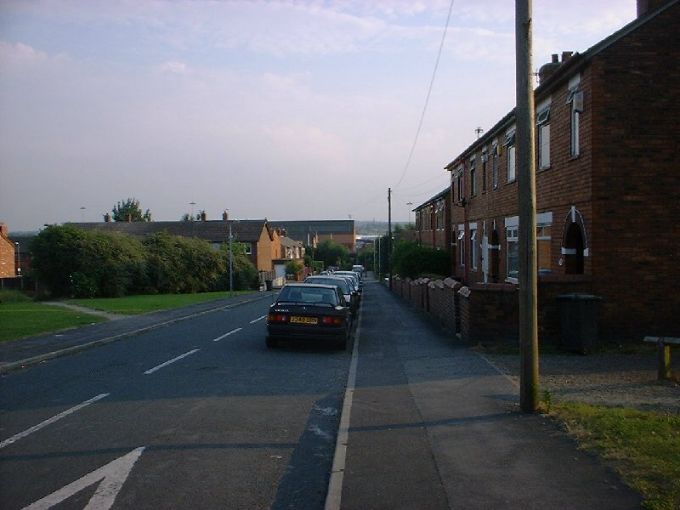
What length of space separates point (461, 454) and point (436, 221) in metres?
39.1

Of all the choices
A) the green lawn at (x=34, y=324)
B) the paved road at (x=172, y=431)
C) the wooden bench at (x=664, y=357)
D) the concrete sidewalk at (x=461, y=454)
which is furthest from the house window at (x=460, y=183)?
the concrete sidewalk at (x=461, y=454)

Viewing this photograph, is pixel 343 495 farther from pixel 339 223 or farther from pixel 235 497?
pixel 339 223

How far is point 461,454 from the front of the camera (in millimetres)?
6547

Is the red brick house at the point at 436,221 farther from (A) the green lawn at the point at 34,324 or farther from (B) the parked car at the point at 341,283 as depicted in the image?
(A) the green lawn at the point at 34,324

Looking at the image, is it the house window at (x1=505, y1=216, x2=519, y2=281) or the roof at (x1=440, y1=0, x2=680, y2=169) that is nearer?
the roof at (x1=440, y1=0, x2=680, y2=169)

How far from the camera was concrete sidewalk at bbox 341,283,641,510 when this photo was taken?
17.5ft

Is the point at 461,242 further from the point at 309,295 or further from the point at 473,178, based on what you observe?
the point at 309,295

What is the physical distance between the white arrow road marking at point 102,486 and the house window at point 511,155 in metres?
17.8

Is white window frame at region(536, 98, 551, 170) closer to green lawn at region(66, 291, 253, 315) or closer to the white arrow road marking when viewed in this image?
the white arrow road marking

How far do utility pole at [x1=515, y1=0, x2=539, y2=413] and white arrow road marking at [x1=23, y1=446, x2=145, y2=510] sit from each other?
13.9 ft

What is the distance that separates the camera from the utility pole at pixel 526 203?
8.12 metres

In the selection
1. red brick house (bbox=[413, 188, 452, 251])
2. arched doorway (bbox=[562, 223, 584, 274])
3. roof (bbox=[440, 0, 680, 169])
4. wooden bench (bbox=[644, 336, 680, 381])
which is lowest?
wooden bench (bbox=[644, 336, 680, 381])

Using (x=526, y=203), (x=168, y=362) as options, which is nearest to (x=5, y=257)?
(x=168, y=362)

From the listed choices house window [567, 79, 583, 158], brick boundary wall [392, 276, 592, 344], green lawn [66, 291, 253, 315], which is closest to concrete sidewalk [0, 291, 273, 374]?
green lawn [66, 291, 253, 315]
